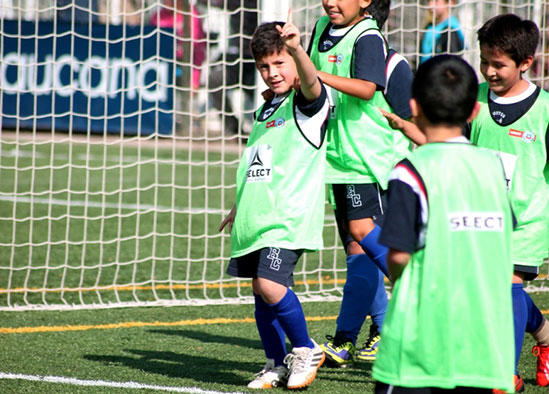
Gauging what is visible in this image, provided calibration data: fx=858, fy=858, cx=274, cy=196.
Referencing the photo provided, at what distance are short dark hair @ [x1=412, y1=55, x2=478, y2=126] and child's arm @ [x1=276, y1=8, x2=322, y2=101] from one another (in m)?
0.84

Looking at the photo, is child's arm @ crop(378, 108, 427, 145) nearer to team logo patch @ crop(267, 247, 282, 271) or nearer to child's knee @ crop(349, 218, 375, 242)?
team logo patch @ crop(267, 247, 282, 271)

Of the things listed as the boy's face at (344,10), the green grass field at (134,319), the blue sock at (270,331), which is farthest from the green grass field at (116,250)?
the boy's face at (344,10)

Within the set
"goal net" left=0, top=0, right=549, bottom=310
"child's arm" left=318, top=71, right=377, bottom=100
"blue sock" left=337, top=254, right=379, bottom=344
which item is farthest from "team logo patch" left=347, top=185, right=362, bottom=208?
"goal net" left=0, top=0, right=549, bottom=310

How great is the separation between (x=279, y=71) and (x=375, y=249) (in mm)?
999

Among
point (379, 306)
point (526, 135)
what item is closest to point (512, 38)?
point (526, 135)

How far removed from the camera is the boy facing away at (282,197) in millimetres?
3623

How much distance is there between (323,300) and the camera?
604 centimetres

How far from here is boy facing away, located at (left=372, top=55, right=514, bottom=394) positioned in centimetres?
230

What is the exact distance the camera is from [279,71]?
3688 millimetres

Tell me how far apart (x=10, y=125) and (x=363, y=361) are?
1302cm

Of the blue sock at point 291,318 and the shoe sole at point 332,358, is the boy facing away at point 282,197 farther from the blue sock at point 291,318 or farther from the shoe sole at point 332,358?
the shoe sole at point 332,358

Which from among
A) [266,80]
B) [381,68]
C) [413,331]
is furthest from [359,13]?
[413,331]

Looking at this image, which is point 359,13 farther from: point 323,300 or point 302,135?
point 323,300

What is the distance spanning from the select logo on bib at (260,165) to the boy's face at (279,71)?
263 millimetres
